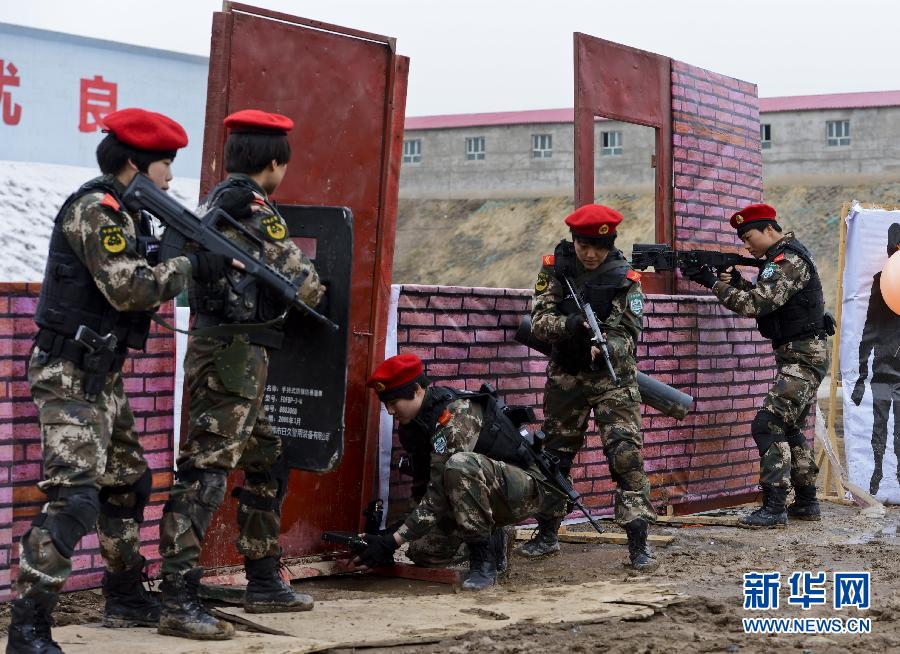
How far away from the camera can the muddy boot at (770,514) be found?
23.9ft

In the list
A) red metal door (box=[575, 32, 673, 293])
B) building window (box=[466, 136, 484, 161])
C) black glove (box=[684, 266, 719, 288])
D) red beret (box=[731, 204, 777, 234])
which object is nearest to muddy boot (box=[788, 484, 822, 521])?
black glove (box=[684, 266, 719, 288])

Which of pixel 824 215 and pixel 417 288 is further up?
pixel 824 215

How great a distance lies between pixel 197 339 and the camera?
4.36 meters

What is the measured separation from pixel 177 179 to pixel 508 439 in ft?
55.4

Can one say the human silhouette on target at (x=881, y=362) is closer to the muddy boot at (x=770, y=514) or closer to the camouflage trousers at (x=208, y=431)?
the muddy boot at (x=770, y=514)

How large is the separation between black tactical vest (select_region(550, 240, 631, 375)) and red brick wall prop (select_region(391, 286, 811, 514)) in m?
0.56

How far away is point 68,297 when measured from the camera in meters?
3.87

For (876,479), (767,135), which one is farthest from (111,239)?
(767,135)

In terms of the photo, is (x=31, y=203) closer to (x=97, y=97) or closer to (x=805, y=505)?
(x=97, y=97)

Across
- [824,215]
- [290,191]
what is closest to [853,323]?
[290,191]

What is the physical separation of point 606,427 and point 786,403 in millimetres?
2019

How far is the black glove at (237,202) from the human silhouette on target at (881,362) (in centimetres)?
542

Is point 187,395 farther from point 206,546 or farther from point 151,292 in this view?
point 151,292

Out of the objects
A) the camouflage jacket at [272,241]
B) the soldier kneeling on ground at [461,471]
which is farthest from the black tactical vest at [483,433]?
the camouflage jacket at [272,241]
